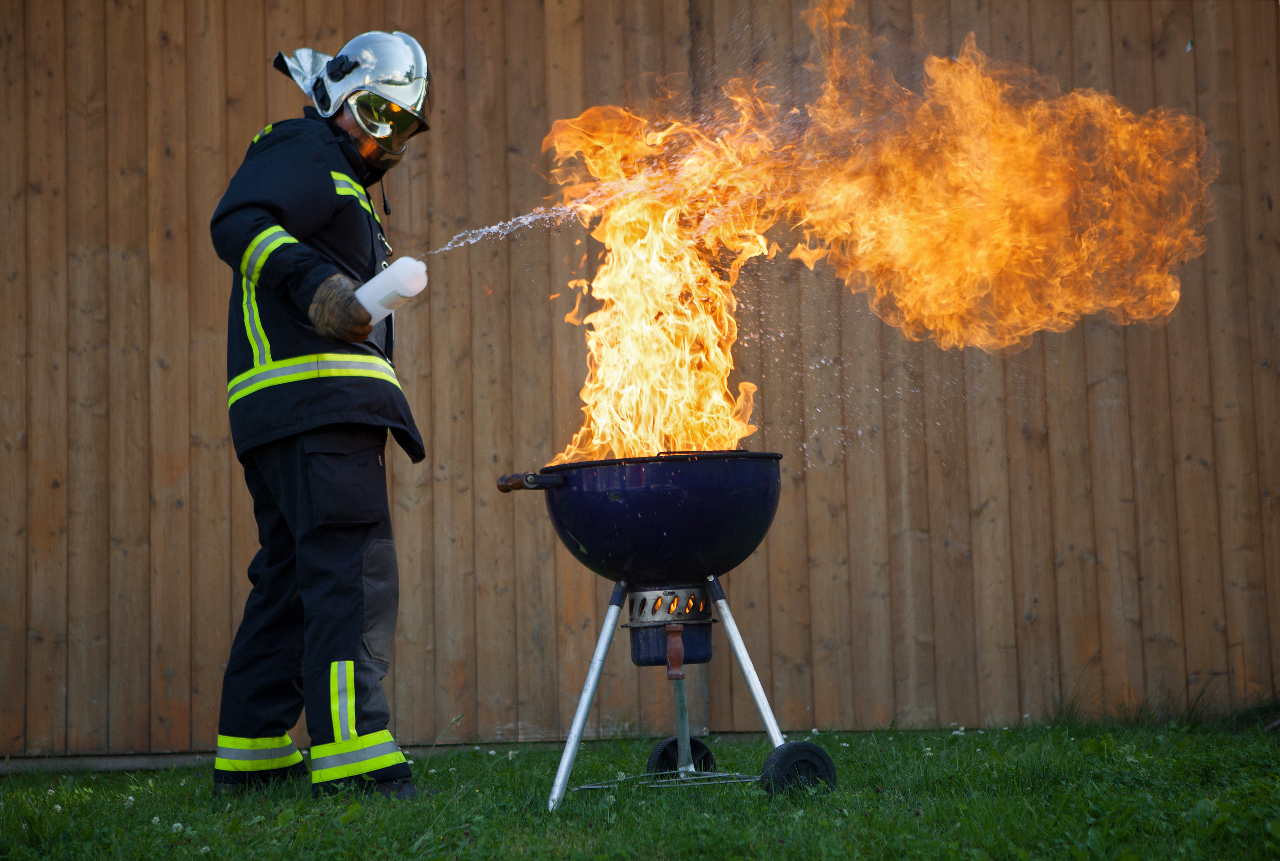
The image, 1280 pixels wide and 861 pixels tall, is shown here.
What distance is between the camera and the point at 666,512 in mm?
2643

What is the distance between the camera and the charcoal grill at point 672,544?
8.69ft

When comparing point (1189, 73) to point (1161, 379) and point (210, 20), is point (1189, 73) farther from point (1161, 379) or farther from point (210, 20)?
point (210, 20)

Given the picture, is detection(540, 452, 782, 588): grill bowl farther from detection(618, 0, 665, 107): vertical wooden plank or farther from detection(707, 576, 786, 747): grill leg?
detection(618, 0, 665, 107): vertical wooden plank

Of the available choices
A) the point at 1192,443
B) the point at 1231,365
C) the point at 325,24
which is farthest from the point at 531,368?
the point at 1231,365

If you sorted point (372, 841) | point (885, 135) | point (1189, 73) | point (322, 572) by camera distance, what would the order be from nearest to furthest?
1. point (372, 841)
2. point (322, 572)
3. point (885, 135)
4. point (1189, 73)

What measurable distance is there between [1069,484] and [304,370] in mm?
3206

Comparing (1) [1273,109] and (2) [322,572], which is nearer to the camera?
(2) [322,572]

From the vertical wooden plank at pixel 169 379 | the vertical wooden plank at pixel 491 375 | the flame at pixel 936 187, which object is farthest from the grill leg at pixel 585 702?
the vertical wooden plank at pixel 169 379

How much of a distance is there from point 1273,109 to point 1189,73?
0.39 metres

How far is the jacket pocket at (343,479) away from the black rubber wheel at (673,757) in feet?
3.63

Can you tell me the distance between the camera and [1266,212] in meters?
4.47

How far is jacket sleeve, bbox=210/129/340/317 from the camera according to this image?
8.55 feet

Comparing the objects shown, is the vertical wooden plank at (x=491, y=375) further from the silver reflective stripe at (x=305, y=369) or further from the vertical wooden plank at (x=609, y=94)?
the silver reflective stripe at (x=305, y=369)

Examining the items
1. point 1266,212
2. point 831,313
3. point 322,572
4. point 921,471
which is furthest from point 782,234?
point 322,572
